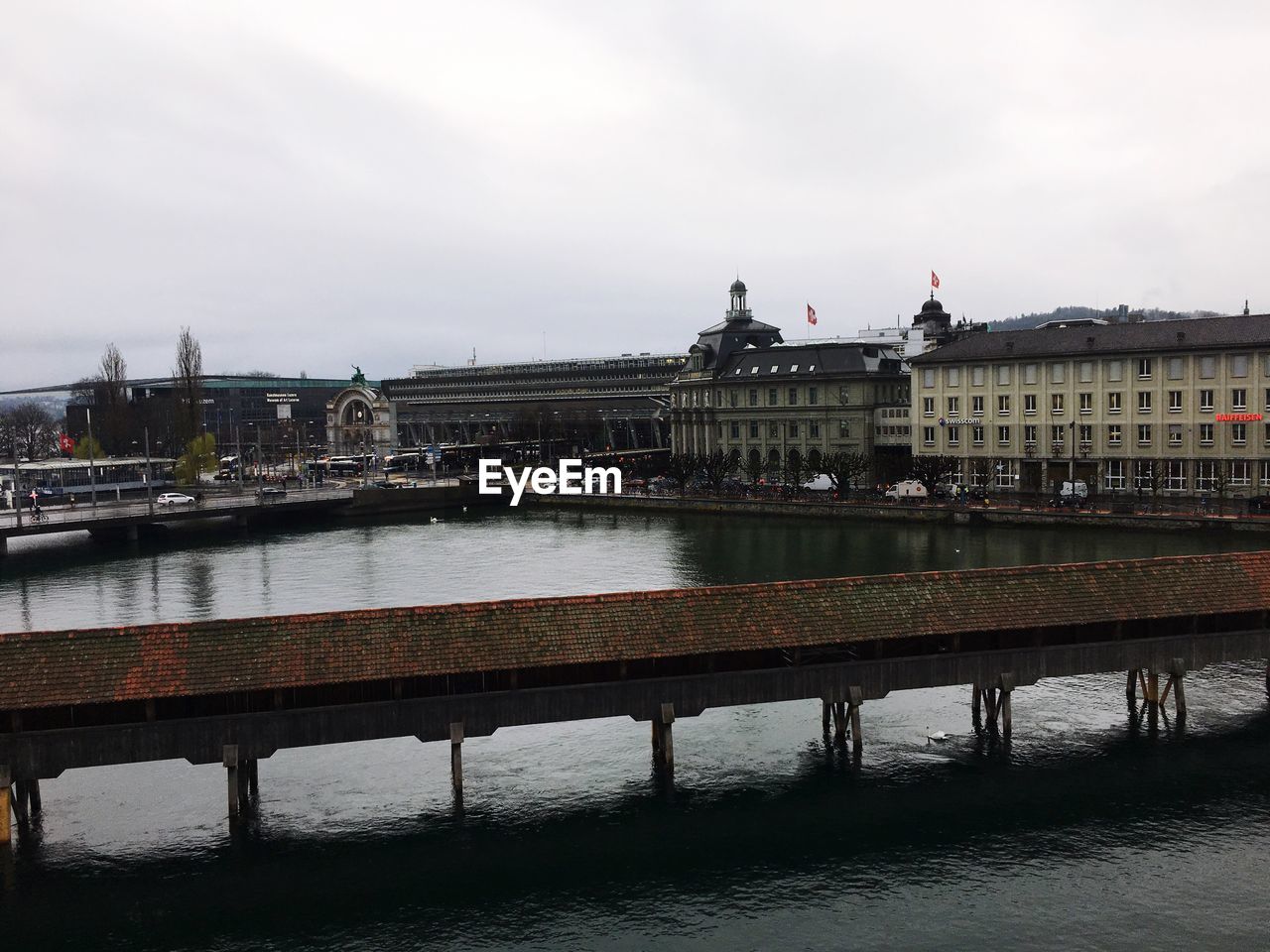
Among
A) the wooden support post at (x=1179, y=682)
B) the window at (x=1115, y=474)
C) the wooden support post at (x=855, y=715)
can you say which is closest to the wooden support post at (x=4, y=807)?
the wooden support post at (x=855, y=715)

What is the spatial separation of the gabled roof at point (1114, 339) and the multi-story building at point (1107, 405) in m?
0.11

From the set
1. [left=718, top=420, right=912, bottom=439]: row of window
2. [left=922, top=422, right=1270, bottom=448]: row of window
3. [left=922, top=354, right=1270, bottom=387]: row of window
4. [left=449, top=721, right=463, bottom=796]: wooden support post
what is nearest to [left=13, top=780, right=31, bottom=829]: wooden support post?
[left=449, top=721, right=463, bottom=796]: wooden support post

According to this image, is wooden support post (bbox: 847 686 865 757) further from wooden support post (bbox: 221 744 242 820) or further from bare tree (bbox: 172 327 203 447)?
bare tree (bbox: 172 327 203 447)

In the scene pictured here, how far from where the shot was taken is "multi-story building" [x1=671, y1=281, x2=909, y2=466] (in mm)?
118562

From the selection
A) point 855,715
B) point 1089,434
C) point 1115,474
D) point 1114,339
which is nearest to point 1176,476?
point 1115,474

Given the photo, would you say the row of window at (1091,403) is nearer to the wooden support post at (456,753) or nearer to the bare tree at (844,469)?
the bare tree at (844,469)

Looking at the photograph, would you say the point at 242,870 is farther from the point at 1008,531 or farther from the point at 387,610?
the point at 1008,531

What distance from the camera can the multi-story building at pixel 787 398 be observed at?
11856 cm

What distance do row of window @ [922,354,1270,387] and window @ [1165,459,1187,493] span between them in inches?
277

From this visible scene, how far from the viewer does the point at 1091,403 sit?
94625 millimetres

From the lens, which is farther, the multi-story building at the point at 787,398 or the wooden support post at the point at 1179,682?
the multi-story building at the point at 787,398

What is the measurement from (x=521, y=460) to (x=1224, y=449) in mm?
95444

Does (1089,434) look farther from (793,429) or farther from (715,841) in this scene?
(715,841)

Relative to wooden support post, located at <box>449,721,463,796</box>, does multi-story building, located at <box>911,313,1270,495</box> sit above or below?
above
